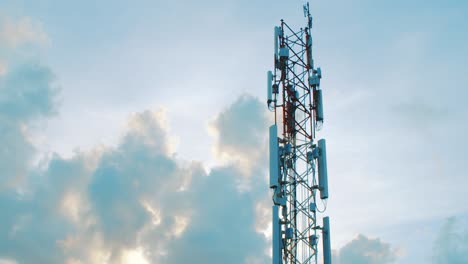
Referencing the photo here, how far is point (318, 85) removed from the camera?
39.4m

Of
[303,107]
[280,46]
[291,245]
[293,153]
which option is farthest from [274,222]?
[280,46]

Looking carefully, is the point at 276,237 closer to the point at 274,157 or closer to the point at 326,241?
the point at 326,241

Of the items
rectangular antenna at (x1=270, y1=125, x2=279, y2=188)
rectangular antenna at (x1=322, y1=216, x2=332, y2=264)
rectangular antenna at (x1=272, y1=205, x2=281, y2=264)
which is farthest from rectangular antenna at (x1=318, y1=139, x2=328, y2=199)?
rectangular antenna at (x1=272, y1=205, x2=281, y2=264)

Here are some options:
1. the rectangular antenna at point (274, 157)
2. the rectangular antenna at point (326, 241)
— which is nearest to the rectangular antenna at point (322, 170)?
the rectangular antenna at point (326, 241)

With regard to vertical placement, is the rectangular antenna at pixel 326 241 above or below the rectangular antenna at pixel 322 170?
below

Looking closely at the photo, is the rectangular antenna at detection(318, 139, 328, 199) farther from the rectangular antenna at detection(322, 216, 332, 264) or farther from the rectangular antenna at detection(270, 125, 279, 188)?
the rectangular antenna at detection(270, 125, 279, 188)

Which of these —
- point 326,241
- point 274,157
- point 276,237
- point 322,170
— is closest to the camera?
point 276,237

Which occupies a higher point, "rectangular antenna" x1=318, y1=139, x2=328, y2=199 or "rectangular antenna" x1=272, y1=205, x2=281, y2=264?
"rectangular antenna" x1=318, y1=139, x2=328, y2=199

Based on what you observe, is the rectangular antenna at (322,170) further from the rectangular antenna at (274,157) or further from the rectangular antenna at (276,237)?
the rectangular antenna at (276,237)

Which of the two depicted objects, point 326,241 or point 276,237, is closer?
point 276,237

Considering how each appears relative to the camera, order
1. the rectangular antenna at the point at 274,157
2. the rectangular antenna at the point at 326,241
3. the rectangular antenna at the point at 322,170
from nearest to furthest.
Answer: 1. the rectangular antenna at the point at 274,157
2. the rectangular antenna at the point at 326,241
3. the rectangular antenna at the point at 322,170

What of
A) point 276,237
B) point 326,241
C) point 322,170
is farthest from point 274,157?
point 326,241

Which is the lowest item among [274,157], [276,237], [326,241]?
[276,237]

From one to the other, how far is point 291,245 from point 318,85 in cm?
1081
